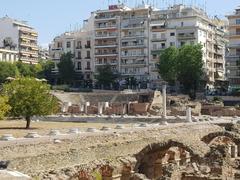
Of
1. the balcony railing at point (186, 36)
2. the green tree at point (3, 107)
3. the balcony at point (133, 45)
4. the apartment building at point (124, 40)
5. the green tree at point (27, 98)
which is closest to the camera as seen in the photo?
the green tree at point (3, 107)

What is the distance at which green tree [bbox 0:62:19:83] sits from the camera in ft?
277

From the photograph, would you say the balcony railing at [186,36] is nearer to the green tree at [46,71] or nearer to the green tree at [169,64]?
the green tree at [169,64]

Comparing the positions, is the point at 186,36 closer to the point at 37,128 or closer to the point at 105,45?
the point at 105,45

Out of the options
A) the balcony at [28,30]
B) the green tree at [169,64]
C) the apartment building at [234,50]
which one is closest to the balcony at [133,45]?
the green tree at [169,64]

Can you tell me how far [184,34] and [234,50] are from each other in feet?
26.7

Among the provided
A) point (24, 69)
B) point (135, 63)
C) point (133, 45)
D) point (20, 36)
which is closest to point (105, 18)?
point (133, 45)

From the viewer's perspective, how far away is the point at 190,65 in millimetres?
73125

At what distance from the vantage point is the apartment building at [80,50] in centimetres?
9344

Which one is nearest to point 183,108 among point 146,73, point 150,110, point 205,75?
point 150,110

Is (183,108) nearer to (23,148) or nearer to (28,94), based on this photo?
(28,94)

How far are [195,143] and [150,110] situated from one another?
3441cm

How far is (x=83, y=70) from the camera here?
9431 cm

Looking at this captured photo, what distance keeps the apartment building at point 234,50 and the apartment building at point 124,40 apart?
13.7 m

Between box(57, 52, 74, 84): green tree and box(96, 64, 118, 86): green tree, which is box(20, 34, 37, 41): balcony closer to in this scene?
box(57, 52, 74, 84): green tree
